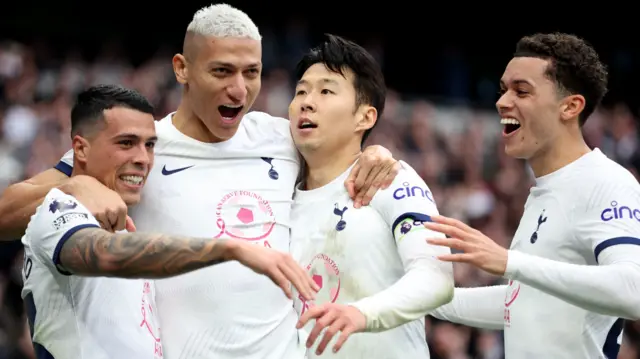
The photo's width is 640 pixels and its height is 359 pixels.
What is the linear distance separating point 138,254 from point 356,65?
175cm

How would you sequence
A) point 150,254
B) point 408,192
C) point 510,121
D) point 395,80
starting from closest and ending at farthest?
point 150,254 → point 408,192 → point 510,121 → point 395,80

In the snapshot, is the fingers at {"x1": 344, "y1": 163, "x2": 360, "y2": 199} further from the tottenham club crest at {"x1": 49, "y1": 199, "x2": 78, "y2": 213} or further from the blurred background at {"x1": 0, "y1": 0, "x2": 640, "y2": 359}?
the blurred background at {"x1": 0, "y1": 0, "x2": 640, "y2": 359}

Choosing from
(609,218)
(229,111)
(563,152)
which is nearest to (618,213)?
(609,218)

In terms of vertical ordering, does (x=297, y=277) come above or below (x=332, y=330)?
above

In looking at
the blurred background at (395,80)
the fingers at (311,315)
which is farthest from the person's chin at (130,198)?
the blurred background at (395,80)

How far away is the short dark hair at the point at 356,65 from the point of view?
599 centimetres

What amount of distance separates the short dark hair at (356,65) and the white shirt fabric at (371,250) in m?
0.43

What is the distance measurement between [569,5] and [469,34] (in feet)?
6.05

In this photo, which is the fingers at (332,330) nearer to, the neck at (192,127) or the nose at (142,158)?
the nose at (142,158)

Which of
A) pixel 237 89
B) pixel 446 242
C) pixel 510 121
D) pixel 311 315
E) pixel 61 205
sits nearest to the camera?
pixel 311 315

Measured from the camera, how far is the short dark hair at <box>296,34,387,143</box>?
599 centimetres

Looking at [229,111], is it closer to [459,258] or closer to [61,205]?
[61,205]

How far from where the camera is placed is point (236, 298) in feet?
18.4

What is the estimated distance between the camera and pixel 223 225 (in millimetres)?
5695
